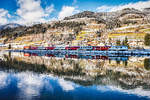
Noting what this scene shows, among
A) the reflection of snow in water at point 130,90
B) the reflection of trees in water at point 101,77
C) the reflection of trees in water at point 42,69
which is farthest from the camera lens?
the reflection of trees in water at point 42,69

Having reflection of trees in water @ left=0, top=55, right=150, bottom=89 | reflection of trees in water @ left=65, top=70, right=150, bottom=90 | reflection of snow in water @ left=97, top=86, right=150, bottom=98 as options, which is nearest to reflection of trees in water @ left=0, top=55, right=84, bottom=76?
reflection of trees in water @ left=0, top=55, right=150, bottom=89

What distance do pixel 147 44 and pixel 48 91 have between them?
105 m

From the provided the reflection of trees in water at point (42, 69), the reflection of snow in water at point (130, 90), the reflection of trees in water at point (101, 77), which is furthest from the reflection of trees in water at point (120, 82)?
the reflection of trees in water at point (42, 69)

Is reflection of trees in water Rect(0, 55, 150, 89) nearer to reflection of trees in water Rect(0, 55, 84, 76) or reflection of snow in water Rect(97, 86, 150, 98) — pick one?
reflection of trees in water Rect(0, 55, 84, 76)

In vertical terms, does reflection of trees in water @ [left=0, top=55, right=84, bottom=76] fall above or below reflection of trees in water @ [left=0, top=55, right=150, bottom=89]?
above

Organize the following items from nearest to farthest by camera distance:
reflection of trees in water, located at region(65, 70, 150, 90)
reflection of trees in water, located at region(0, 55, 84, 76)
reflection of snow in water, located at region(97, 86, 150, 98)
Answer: reflection of snow in water, located at region(97, 86, 150, 98)
reflection of trees in water, located at region(65, 70, 150, 90)
reflection of trees in water, located at region(0, 55, 84, 76)

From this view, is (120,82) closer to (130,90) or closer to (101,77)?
(130,90)

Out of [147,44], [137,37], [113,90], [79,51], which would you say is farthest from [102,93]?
[137,37]

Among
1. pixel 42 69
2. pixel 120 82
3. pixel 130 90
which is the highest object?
pixel 42 69

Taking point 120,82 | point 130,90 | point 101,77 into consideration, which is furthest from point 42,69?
point 130,90

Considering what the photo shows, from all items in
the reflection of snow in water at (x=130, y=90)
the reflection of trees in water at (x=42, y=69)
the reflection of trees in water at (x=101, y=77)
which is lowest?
the reflection of snow in water at (x=130, y=90)

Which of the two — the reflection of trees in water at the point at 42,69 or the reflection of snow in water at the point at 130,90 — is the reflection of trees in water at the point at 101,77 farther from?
the reflection of snow in water at the point at 130,90

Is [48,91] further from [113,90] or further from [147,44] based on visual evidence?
[147,44]

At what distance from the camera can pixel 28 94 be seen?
20.3 metres
